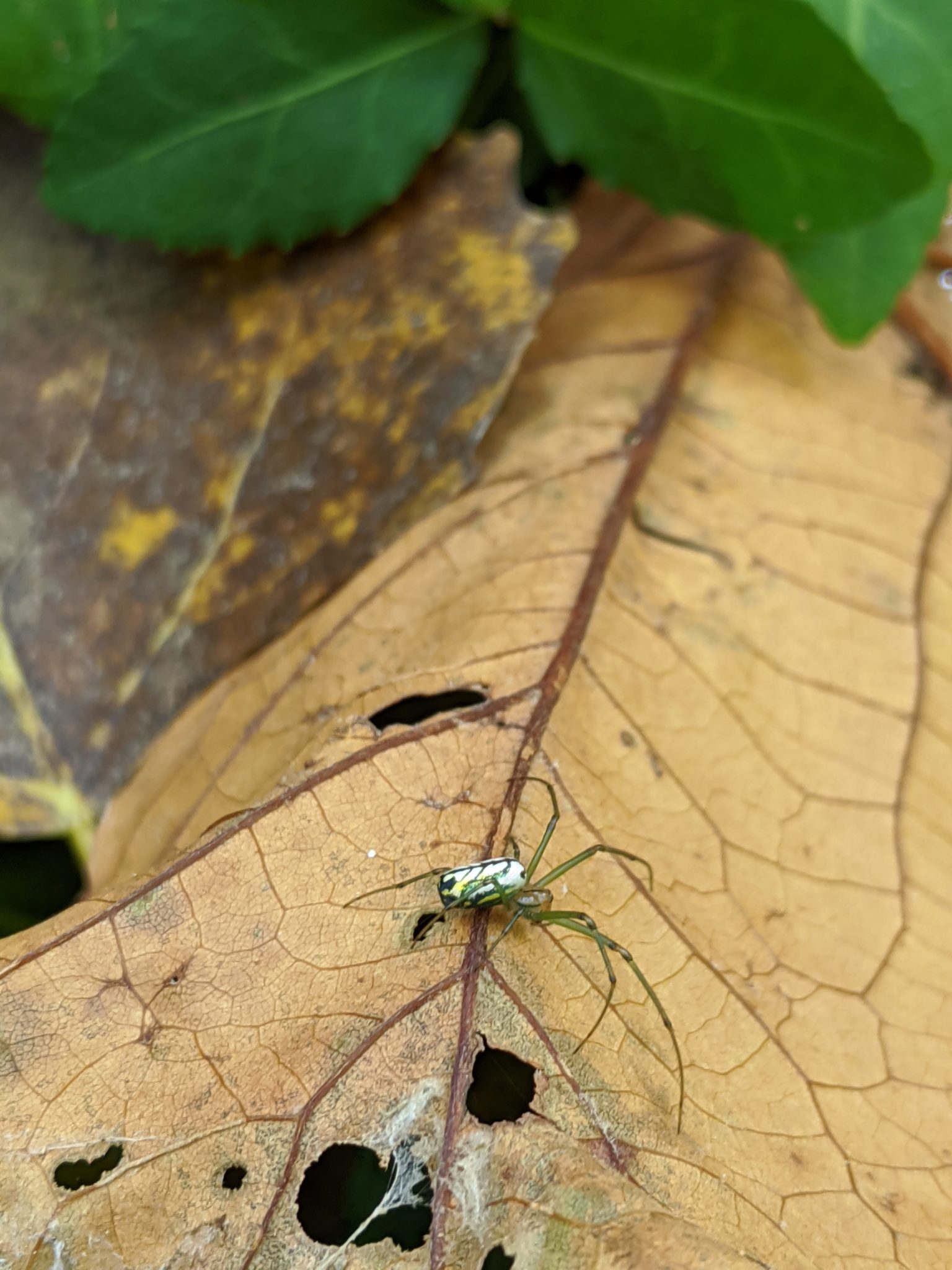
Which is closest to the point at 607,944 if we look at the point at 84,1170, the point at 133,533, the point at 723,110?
the point at 84,1170

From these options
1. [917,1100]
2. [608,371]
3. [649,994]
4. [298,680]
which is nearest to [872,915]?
[917,1100]

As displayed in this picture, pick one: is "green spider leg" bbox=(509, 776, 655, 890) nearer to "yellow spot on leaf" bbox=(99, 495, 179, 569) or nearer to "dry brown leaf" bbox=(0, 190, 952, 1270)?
"dry brown leaf" bbox=(0, 190, 952, 1270)

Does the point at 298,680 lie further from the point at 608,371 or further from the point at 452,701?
the point at 608,371

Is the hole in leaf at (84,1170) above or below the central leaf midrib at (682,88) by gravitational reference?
below

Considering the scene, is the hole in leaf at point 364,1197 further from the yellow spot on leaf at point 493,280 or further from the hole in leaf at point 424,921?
the yellow spot on leaf at point 493,280

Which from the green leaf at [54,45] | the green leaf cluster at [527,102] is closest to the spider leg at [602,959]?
the green leaf cluster at [527,102]

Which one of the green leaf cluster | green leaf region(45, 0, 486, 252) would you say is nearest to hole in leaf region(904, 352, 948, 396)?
the green leaf cluster

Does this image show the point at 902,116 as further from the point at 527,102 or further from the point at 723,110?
the point at 527,102
